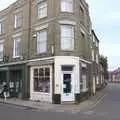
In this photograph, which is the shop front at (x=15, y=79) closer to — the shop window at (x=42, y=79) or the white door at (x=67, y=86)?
the shop window at (x=42, y=79)

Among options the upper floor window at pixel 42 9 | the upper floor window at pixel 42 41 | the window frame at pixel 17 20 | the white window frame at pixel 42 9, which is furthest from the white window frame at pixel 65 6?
the window frame at pixel 17 20

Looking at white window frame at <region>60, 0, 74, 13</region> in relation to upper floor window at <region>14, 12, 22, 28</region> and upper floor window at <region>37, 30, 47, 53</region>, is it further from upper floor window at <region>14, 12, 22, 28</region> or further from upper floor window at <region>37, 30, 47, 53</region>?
upper floor window at <region>14, 12, 22, 28</region>

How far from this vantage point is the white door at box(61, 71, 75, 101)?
2525 cm

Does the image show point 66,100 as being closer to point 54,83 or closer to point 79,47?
point 54,83

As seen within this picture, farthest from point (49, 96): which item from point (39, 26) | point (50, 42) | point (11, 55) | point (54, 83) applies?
point (11, 55)

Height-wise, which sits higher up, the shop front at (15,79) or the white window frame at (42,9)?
the white window frame at (42,9)

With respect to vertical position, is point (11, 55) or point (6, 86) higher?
point (11, 55)

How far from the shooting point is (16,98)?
29.9 meters

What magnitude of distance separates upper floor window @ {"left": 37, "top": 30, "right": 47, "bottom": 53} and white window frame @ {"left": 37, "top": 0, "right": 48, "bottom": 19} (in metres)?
1.46

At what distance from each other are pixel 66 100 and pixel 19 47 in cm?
834

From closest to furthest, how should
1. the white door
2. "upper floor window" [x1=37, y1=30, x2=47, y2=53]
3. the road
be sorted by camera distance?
the road
the white door
"upper floor window" [x1=37, y1=30, x2=47, y2=53]

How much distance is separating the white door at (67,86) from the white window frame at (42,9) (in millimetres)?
5513

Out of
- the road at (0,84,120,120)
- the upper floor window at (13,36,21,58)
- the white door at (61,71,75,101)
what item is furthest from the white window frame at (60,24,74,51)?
the road at (0,84,120,120)

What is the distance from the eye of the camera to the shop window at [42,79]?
26169 millimetres
